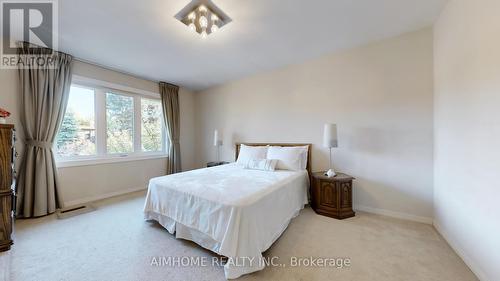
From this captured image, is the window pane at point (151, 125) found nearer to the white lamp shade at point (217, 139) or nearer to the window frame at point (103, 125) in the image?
the window frame at point (103, 125)

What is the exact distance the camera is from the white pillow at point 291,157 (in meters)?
3.02

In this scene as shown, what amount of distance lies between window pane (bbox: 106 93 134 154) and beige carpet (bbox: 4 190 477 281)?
149 centimetres

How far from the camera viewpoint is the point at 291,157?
121 inches

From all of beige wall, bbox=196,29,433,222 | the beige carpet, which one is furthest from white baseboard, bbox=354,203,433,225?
the beige carpet

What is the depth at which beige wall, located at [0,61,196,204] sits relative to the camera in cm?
256

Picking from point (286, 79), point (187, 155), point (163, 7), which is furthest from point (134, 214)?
point (286, 79)

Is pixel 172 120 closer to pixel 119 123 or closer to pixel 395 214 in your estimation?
pixel 119 123

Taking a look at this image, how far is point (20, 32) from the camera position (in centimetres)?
238

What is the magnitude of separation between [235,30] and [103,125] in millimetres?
3018

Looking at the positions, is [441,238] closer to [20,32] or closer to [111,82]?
[111,82]

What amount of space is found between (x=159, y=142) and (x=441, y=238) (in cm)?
504

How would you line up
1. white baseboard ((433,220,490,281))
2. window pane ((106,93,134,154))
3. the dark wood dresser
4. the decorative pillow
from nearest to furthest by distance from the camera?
1. white baseboard ((433,220,490,281))
2. the dark wood dresser
3. the decorative pillow
4. window pane ((106,93,134,154))

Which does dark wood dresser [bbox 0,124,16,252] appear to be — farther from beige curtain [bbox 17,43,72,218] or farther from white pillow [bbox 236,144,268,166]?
white pillow [bbox 236,144,268,166]

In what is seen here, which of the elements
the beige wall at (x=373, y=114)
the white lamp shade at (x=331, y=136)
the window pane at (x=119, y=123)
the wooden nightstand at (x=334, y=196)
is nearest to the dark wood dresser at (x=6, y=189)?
the window pane at (x=119, y=123)
